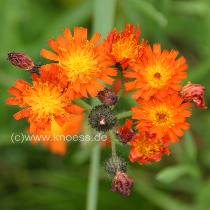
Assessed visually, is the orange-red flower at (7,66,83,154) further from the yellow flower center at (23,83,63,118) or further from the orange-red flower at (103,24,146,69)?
the orange-red flower at (103,24,146,69)

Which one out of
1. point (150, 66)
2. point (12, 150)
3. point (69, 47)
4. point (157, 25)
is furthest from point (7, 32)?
point (150, 66)

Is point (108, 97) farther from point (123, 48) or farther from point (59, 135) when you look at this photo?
point (59, 135)

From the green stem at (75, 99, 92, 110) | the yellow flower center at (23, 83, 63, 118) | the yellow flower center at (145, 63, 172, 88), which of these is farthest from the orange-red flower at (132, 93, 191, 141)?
the yellow flower center at (23, 83, 63, 118)

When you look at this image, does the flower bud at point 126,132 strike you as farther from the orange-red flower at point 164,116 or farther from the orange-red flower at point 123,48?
the orange-red flower at point 123,48

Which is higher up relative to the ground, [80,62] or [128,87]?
[80,62]

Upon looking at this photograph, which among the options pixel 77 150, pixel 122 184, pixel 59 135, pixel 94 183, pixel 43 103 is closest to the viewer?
pixel 122 184

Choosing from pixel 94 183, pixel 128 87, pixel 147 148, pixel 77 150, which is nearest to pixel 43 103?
pixel 128 87
